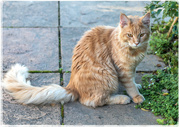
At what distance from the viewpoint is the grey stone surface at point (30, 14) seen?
18.9 ft

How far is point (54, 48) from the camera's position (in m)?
4.86

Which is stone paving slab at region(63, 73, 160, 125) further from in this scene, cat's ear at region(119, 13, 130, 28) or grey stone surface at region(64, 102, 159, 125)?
cat's ear at region(119, 13, 130, 28)

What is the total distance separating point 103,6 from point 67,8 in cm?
103

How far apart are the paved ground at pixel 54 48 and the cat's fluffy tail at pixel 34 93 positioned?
0.34ft

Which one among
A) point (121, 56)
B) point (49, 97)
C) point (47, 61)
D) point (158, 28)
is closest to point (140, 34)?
point (121, 56)

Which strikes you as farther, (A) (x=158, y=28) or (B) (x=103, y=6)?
(B) (x=103, y=6)

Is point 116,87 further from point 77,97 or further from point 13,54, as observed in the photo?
point 13,54

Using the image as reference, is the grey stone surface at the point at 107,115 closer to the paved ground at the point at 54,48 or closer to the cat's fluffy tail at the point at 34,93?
the paved ground at the point at 54,48

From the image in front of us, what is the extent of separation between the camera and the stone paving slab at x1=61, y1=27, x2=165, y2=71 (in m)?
4.41

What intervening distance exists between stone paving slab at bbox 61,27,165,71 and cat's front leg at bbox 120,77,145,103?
90 centimetres

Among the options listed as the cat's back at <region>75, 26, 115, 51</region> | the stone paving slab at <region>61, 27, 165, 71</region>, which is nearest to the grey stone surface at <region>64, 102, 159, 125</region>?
the cat's back at <region>75, 26, 115, 51</region>

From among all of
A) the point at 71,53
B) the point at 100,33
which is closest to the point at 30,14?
the point at 71,53

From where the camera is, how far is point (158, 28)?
555 centimetres

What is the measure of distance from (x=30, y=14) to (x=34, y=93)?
11.4 ft
